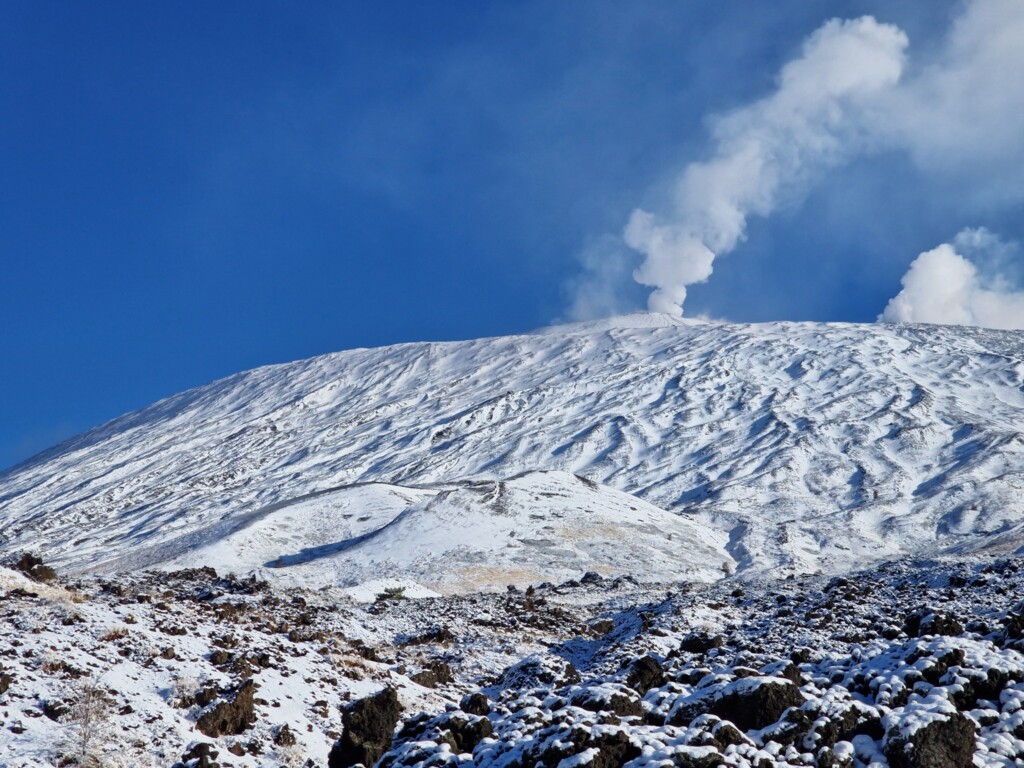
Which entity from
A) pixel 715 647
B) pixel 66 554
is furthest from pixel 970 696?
pixel 66 554

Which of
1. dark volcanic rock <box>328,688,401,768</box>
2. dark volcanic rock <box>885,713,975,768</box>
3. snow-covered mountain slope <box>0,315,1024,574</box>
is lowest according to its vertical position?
dark volcanic rock <box>885,713,975,768</box>

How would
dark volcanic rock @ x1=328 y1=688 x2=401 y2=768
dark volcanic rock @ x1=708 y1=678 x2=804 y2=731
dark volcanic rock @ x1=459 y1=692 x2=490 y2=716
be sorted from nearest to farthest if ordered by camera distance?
dark volcanic rock @ x1=708 y1=678 x2=804 y2=731 → dark volcanic rock @ x1=328 y1=688 x2=401 y2=768 → dark volcanic rock @ x1=459 y1=692 x2=490 y2=716

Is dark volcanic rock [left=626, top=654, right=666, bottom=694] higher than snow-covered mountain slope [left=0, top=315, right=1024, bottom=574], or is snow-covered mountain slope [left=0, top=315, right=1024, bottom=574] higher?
snow-covered mountain slope [left=0, top=315, right=1024, bottom=574]

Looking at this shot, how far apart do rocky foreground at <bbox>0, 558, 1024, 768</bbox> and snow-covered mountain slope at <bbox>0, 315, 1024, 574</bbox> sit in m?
32.4

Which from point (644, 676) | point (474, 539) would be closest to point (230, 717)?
point (644, 676)

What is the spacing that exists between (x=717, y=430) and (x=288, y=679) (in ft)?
399

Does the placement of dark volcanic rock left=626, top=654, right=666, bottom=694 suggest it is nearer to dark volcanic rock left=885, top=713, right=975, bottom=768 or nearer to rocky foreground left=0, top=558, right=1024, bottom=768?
rocky foreground left=0, top=558, right=1024, bottom=768

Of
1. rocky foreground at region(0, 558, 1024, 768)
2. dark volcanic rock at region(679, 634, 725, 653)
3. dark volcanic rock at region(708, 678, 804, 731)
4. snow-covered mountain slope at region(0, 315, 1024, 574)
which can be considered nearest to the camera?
rocky foreground at region(0, 558, 1024, 768)

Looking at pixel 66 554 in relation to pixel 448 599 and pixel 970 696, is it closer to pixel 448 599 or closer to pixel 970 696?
pixel 448 599

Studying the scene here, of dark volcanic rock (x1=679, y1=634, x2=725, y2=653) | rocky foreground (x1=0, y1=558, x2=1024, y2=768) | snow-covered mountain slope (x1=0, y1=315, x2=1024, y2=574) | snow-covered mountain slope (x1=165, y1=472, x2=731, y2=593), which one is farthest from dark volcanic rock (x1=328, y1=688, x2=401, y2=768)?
snow-covered mountain slope (x1=0, y1=315, x2=1024, y2=574)

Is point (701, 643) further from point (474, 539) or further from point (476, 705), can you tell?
point (474, 539)

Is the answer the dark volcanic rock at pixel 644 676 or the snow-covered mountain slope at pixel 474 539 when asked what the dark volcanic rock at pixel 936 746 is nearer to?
the dark volcanic rock at pixel 644 676

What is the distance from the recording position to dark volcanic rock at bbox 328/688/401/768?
13.7 m

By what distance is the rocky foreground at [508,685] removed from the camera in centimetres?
1055
